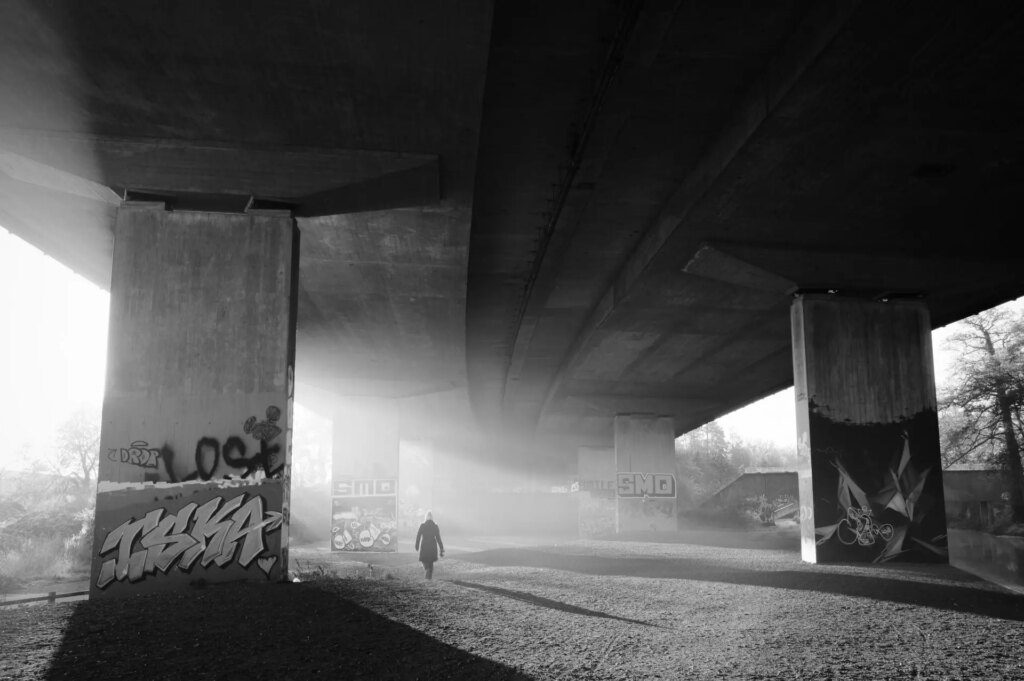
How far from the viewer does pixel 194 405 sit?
532 inches

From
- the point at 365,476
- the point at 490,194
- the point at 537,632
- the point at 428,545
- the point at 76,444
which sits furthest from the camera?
the point at 76,444

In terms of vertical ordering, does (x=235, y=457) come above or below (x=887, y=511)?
above

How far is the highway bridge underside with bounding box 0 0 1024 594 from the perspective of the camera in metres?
10.3

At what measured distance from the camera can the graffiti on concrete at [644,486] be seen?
47.3 m

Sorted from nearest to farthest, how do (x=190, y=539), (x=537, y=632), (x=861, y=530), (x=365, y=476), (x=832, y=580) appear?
(x=537, y=632) < (x=190, y=539) < (x=832, y=580) < (x=861, y=530) < (x=365, y=476)

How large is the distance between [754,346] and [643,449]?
18.6 m

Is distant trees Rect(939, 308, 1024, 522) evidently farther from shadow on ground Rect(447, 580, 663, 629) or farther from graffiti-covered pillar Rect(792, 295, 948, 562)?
shadow on ground Rect(447, 580, 663, 629)

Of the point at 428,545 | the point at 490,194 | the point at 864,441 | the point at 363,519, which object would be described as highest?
the point at 490,194

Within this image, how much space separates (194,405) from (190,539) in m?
2.20

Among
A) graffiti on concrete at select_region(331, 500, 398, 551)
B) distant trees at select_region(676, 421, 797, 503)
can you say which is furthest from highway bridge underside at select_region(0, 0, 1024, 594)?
distant trees at select_region(676, 421, 797, 503)

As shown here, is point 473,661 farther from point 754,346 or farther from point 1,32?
point 754,346

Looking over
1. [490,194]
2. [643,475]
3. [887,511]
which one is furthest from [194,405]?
[643,475]

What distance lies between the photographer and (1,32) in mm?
9797

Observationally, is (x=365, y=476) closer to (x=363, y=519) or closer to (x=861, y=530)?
(x=363, y=519)
